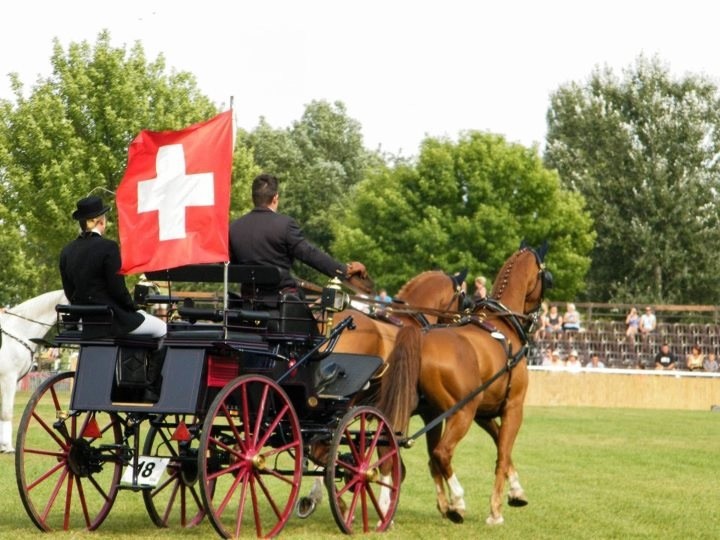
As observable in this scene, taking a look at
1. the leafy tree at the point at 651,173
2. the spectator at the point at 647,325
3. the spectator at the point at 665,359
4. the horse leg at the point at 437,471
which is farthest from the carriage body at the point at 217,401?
the leafy tree at the point at 651,173

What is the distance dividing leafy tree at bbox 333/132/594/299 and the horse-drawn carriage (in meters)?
54.6

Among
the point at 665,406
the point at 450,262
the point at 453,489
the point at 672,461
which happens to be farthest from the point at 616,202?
the point at 453,489

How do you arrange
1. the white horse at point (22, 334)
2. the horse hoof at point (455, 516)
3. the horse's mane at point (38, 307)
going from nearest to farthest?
the horse hoof at point (455, 516) < the white horse at point (22, 334) < the horse's mane at point (38, 307)

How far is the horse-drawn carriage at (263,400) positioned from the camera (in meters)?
9.88

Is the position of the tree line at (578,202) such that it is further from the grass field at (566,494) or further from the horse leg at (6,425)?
the horse leg at (6,425)

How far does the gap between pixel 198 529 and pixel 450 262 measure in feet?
189

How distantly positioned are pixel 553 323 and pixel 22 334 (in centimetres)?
2215

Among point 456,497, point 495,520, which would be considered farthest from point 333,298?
point 495,520

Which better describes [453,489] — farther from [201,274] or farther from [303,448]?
[201,274]

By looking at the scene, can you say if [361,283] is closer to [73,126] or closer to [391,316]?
[391,316]

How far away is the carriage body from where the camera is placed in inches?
387

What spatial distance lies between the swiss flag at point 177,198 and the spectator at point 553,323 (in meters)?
28.8

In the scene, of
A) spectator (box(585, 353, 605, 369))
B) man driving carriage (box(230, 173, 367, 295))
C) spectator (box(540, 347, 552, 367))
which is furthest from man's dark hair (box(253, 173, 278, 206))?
spectator (box(585, 353, 605, 369))

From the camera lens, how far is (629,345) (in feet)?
129
